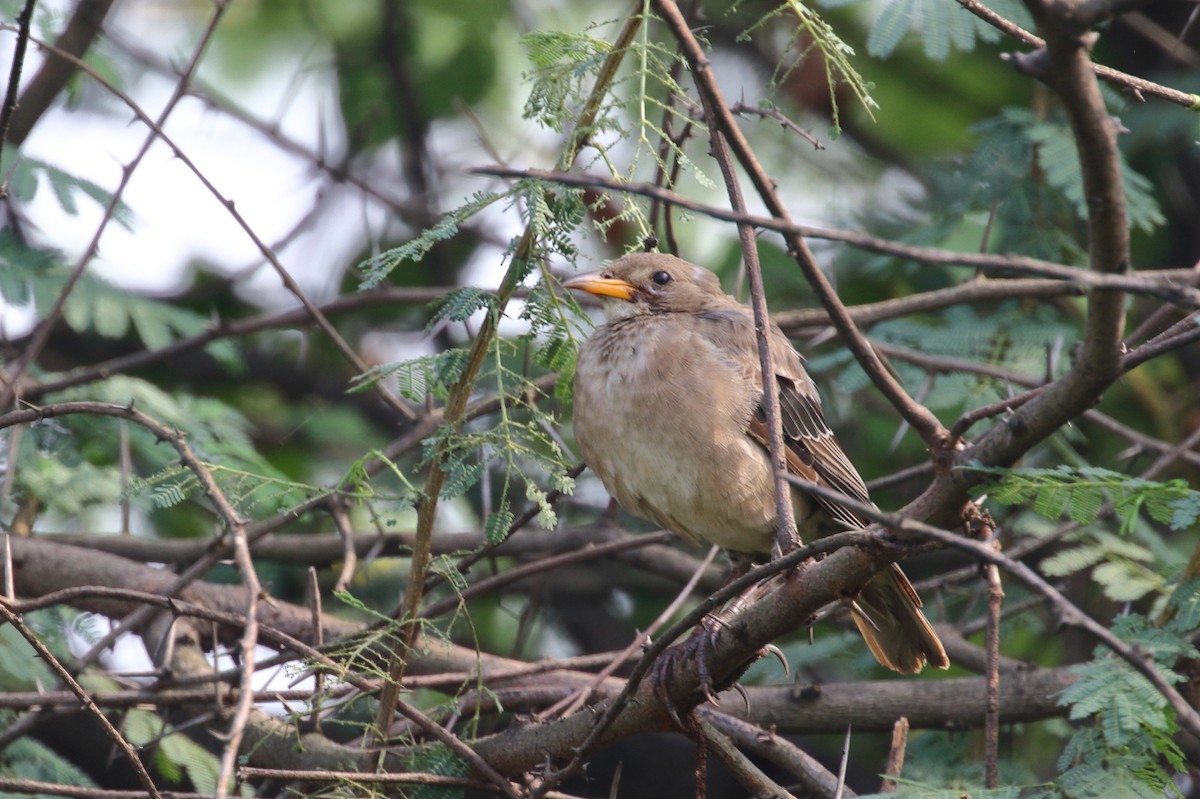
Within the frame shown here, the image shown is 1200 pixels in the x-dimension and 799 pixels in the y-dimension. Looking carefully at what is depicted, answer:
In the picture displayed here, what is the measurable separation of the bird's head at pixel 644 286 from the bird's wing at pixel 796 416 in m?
0.18

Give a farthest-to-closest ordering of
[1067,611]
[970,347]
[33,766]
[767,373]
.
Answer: [970,347]
[33,766]
[767,373]
[1067,611]

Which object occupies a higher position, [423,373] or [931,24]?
[931,24]

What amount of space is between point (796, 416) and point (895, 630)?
2.74 ft

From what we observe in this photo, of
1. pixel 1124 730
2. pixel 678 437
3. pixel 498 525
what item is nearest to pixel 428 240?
pixel 498 525

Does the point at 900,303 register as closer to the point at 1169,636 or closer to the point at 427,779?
the point at 1169,636

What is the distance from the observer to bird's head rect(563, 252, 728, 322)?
479 cm

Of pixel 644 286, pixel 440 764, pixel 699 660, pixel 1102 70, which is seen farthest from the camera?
pixel 644 286

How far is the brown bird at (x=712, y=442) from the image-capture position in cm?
417

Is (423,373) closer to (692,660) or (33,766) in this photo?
(692,660)

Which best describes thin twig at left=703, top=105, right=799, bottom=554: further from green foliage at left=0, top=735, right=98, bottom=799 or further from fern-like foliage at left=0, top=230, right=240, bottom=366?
fern-like foliage at left=0, top=230, right=240, bottom=366

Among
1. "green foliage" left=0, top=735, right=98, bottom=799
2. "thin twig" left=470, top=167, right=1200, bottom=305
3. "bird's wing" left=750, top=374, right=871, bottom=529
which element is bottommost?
"green foliage" left=0, top=735, right=98, bottom=799

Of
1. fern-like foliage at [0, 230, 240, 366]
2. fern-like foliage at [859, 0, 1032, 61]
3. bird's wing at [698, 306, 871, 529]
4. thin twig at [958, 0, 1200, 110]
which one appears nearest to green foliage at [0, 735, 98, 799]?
fern-like foliage at [0, 230, 240, 366]

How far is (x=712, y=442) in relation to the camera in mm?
4148

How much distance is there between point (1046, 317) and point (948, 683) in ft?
6.21
